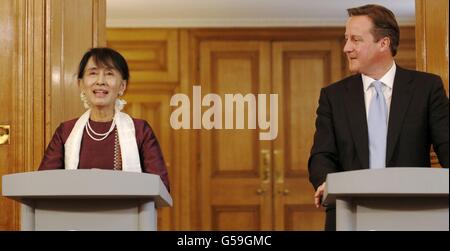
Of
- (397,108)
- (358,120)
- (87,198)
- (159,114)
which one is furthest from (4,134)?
(159,114)

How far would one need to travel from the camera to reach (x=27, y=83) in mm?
3873

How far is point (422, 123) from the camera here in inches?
124

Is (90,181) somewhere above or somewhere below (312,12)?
below

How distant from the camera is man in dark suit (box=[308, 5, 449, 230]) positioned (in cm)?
312

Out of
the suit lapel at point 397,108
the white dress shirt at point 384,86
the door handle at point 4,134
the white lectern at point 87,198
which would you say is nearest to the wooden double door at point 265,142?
the door handle at point 4,134

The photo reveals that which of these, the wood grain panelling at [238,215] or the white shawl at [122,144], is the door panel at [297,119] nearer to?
the wood grain panelling at [238,215]

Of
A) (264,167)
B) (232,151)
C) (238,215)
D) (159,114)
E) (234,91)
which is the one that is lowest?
(238,215)

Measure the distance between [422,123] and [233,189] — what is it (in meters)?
4.74

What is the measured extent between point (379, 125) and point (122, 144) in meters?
0.92

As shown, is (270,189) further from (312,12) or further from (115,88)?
(115,88)

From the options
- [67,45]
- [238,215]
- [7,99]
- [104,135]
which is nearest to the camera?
[104,135]

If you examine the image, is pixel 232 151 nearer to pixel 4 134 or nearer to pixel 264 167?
pixel 264 167

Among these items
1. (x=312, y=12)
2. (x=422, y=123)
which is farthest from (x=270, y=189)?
(x=422, y=123)

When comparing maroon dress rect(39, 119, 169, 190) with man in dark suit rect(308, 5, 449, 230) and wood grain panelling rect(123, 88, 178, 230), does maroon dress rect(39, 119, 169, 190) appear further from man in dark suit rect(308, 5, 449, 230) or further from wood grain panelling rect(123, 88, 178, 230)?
wood grain panelling rect(123, 88, 178, 230)
